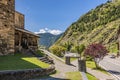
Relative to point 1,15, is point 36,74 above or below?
below

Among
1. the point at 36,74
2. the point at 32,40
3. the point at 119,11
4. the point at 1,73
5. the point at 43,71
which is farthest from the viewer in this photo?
the point at 119,11

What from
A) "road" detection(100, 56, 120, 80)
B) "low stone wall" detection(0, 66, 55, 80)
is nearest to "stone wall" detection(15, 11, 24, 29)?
"road" detection(100, 56, 120, 80)

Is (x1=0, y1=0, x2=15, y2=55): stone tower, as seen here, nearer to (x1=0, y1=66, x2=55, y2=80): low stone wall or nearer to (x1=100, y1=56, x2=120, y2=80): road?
(x1=0, y1=66, x2=55, y2=80): low stone wall

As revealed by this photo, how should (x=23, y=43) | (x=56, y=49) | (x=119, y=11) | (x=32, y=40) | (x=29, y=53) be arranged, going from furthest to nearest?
(x=119, y=11), (x=56, y=49), (x=32, y=40), (x=23, y=43), (x=29, y=53)

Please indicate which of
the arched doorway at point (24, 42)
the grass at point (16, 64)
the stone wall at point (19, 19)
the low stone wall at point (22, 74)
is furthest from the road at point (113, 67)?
the stone wall at point (19, 19)

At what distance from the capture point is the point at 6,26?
2952 cm

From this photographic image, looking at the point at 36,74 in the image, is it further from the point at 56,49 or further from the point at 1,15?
the point at 56,49

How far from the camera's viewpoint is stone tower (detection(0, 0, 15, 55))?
2859 cm

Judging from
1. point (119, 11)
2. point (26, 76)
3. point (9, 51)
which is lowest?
point (26, 76)

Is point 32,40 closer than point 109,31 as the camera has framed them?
Yes

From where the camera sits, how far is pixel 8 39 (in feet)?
98.3

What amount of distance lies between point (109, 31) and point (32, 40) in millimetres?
119166

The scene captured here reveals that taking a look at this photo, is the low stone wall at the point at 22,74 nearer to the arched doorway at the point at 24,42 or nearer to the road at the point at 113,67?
the road at the point at 113,67

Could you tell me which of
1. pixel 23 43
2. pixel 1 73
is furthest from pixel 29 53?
pixel 1 73
